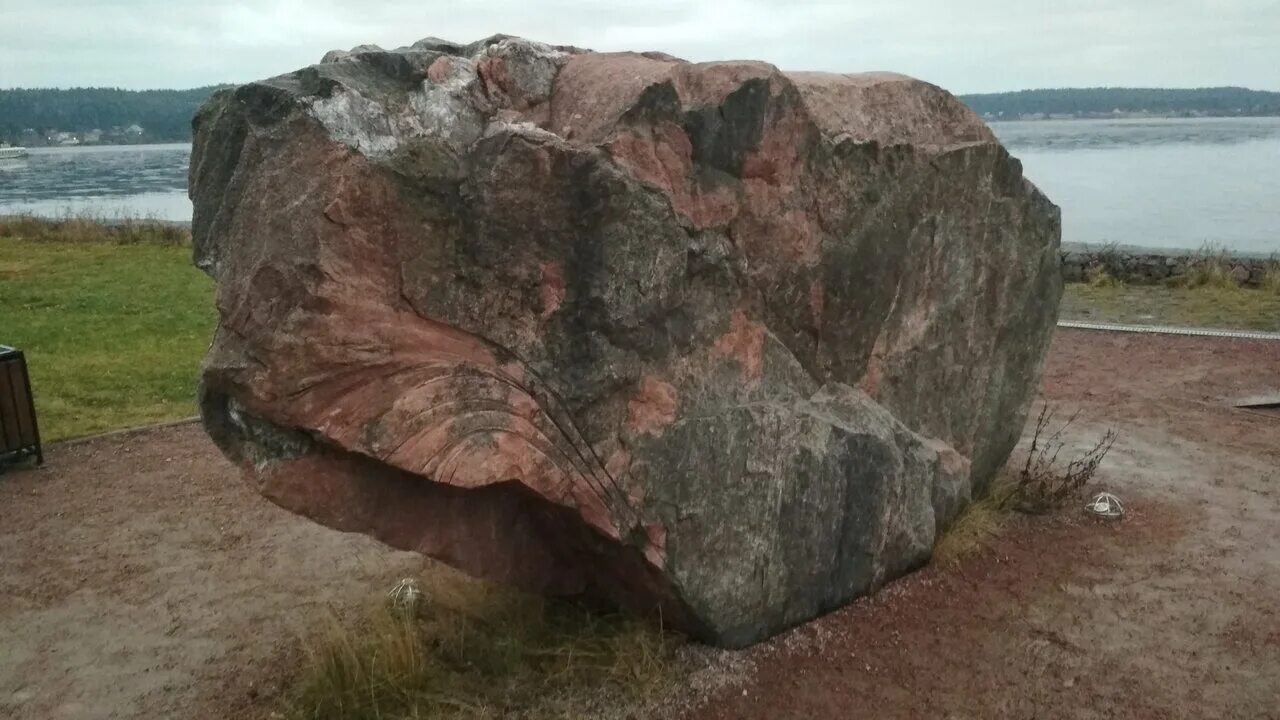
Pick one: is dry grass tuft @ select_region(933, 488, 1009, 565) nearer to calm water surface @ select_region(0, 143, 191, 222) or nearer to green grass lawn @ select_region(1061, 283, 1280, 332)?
green grass lawn @ select_region(1061, 283, 1280, 332)

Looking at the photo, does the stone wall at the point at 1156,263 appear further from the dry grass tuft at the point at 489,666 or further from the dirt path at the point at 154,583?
the dry grass tuft at the point at 489,666

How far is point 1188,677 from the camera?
14.0ft

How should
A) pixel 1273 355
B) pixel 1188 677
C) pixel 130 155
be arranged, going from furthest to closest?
1. pixel 130 155
2. pixel 1273 355
3. pixel 1188 677

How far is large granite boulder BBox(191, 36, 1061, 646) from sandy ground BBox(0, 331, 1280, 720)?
Result: 1.07 feet

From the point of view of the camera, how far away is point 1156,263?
45.3 feet

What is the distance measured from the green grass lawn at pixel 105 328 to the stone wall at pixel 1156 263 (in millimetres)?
10069

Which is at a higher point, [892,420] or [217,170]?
[217,170]

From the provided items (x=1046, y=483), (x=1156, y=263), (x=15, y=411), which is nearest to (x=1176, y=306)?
(x=1156, y=263)

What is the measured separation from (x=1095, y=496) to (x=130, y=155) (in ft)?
209

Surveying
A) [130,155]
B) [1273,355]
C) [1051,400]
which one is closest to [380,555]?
[1051,400]

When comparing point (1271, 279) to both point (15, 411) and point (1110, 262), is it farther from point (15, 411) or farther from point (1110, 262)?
point (15, 411)

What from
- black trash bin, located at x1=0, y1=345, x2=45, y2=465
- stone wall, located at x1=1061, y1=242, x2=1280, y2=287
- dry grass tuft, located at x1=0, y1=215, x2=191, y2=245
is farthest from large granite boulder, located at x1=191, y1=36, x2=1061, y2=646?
dry grass tuft, located at x1=0, y1=215, x2=191, y2=245

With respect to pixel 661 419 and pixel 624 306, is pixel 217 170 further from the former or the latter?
pixel 661 419

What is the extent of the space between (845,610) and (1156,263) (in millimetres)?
10780
